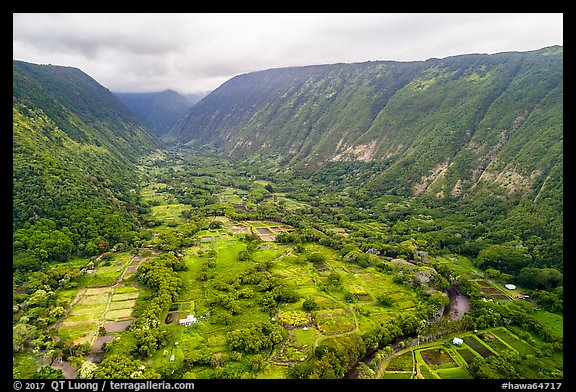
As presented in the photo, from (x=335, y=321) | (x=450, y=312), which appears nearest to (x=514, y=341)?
(x=450, y=312)

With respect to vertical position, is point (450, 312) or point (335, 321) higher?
point (335, 321)

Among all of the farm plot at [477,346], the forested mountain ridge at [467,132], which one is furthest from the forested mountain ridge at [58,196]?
the forested mountain ridge at [467,132]

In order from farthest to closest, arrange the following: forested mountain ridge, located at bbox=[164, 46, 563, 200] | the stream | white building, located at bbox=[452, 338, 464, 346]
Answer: forested mountain ridge, located at bbox=[164, 46, 563, 200], white building, located at bbox=[452, 338, 464, 346], the stream

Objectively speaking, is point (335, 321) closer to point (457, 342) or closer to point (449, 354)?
point (449, 354)

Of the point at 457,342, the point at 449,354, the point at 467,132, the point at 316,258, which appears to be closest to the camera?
the point at 449,354

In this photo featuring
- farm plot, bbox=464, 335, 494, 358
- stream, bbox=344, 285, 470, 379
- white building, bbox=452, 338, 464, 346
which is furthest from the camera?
white building, bbox=452, 338, 464, 346

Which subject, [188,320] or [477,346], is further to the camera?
[188,320]

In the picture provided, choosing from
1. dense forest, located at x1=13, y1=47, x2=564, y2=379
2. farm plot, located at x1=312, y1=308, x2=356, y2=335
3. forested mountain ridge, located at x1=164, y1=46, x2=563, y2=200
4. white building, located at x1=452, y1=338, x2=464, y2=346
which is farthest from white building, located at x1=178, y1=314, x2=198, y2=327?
forested mountain ridge, located at x1=164, y1=46, x2=563, y2=200

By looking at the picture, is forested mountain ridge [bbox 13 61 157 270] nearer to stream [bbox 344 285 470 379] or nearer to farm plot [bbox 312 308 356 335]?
farm plot [bbox 312 308 356 335]
